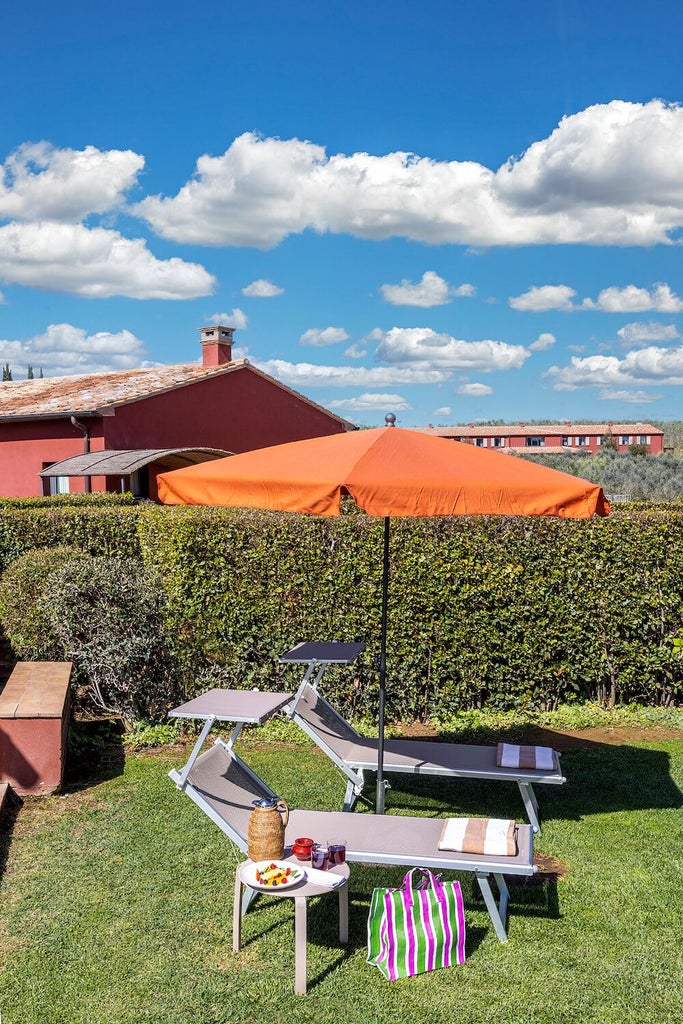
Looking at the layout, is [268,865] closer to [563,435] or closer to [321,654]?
[321,654]

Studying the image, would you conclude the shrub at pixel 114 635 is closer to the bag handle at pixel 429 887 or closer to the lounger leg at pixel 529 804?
the lounger leg at pixel 529 804

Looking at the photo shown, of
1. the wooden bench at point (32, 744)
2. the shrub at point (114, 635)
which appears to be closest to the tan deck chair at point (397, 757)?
the wooden bench at point (32, 744)

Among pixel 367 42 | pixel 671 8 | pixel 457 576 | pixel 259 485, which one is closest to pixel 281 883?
pixel 259 485

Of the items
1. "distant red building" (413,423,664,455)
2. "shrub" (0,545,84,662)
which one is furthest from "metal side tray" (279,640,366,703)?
"distant red building" (413,423,664,455)

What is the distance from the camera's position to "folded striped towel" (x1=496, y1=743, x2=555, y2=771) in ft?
18.0

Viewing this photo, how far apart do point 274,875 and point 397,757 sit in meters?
1.99

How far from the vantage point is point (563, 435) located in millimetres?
85688

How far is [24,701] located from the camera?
6418 mm

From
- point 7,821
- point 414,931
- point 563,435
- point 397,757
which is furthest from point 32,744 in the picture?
point 563,435

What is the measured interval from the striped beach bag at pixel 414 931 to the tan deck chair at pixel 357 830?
153 millimetres

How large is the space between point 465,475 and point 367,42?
13.8 meters

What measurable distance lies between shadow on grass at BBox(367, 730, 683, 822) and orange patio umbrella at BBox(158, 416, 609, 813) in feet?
7.89

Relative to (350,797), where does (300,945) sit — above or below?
above

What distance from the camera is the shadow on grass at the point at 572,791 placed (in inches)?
238
